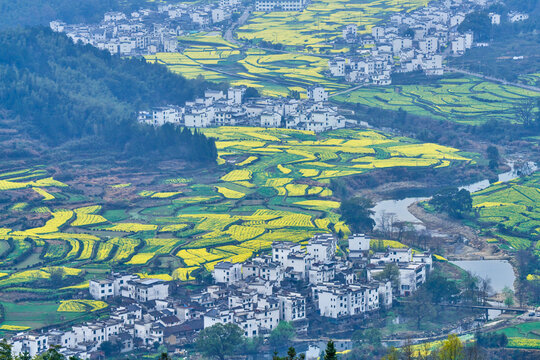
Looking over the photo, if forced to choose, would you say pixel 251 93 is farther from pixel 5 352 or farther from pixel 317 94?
pixel 5 352

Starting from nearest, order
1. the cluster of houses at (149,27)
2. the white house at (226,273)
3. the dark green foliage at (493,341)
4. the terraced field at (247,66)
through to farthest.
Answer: the dark green foliage at (493,341) < the white house at (226,273) < the terraced field at (247,66) < the cluster of houses at (149,27)

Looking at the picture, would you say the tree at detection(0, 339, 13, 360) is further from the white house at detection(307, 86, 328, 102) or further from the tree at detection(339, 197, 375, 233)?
the white house at detection(307, 86, 328, 102)

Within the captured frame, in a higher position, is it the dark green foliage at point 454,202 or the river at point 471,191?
the dark green foliage at point 454,202

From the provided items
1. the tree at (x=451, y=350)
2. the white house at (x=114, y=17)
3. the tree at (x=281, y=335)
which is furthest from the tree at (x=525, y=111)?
the tree at (x=451, y=350)

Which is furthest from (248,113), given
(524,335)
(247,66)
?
(524,335)

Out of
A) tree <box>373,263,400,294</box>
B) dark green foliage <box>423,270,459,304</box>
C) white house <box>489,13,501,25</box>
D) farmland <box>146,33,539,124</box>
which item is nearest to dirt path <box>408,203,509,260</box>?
tree <box>373,263,400,294</box>

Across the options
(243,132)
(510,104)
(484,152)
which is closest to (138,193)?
(243,132)

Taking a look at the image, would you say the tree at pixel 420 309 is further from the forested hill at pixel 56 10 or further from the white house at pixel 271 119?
the forested hill at pixel 56 10
